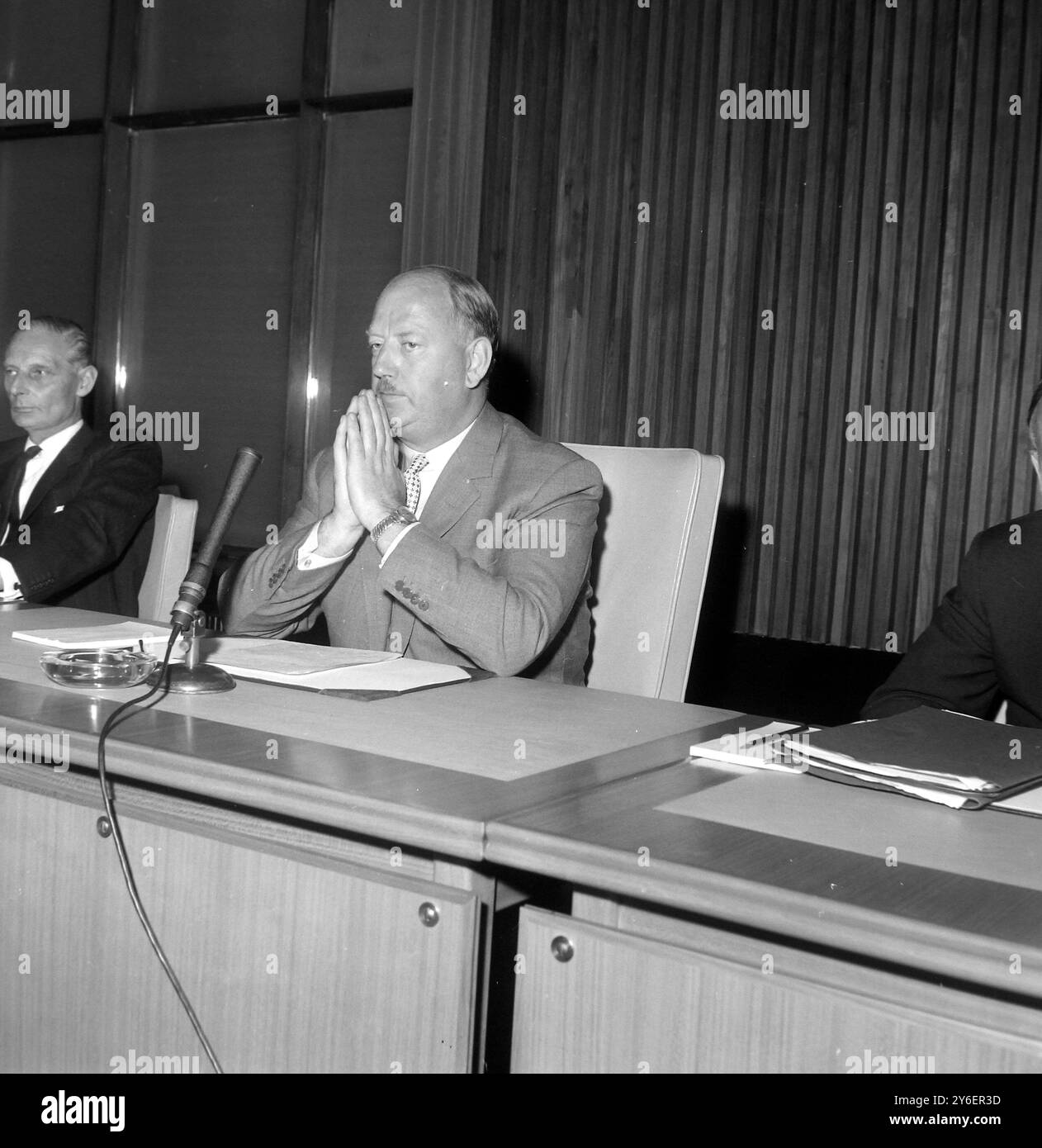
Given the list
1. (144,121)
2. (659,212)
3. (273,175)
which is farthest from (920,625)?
(144,121)

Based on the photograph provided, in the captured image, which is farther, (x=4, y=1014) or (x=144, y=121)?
(x=144, y=121)

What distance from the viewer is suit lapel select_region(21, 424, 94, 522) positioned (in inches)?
122

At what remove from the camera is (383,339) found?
7.39ft

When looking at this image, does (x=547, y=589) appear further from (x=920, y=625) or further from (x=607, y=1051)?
(x=920, y=625)

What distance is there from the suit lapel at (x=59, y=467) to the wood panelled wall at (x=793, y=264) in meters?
1.49

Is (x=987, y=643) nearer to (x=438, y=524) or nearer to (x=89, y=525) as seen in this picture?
(x=438, y=524)

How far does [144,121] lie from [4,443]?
240 centimetres

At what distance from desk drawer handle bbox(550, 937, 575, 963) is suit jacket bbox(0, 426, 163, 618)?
217 cm

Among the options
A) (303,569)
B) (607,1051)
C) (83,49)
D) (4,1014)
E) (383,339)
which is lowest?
(4,1014)

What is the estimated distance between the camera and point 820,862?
0.91m

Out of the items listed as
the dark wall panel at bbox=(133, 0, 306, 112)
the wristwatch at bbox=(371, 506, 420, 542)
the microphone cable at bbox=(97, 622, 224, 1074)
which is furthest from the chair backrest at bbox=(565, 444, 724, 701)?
the dark wall panel at bbox=(133, 0, 306, 112)

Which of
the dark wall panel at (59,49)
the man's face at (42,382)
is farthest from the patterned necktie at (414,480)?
the dark wall panel at (59,49)

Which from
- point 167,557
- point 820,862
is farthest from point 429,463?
point 820,862

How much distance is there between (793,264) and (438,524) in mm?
1974
